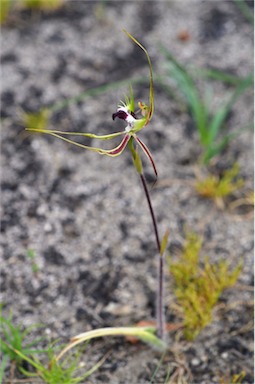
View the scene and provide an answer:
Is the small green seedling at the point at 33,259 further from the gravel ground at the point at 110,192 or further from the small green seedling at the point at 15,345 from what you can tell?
the small green seedling at the point at 15,345

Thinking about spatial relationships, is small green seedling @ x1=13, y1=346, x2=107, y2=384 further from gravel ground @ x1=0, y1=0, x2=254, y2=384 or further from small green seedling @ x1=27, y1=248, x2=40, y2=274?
small green seedling @ x1=27, y1=248, x2=40, y2=274

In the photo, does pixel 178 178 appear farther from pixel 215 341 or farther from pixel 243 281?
pixel 215 341

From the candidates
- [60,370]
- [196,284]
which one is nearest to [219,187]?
[196,284]

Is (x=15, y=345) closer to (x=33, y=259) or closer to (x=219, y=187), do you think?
(x=33, y=259)

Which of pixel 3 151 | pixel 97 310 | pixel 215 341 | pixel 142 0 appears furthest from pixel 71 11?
Result: pixel 215 341

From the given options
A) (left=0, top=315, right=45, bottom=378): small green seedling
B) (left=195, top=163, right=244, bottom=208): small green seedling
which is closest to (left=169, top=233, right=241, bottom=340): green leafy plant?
(left=195, top=163, right=244, bottom=208): small green seedling

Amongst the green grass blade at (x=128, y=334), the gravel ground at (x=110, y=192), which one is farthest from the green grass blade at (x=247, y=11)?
the green grass blade at (x=128, y=334)
